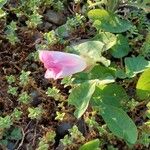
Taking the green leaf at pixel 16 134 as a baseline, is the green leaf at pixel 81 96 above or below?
above

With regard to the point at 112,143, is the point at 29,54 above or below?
above

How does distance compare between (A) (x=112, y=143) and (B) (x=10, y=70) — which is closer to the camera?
(A) (x=112, y=143)

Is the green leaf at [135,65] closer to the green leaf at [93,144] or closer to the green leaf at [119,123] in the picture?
the green leaf at [119,123]

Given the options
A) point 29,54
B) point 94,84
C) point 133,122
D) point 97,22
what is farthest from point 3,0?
point 133,122

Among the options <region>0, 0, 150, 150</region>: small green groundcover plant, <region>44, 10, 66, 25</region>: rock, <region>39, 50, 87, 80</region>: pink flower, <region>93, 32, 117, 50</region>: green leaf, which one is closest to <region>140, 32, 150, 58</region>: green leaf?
<region>0, 0, 150, 150</region>: small green groundcover plant

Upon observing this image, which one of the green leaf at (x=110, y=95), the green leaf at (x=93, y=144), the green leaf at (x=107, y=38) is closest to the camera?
the green leaf at (x=93, y=144)

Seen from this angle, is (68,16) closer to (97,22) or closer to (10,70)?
(97,22)

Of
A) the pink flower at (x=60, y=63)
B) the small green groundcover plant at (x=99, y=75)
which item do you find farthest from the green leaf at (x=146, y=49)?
the pink flower at (x=60, y=63)
